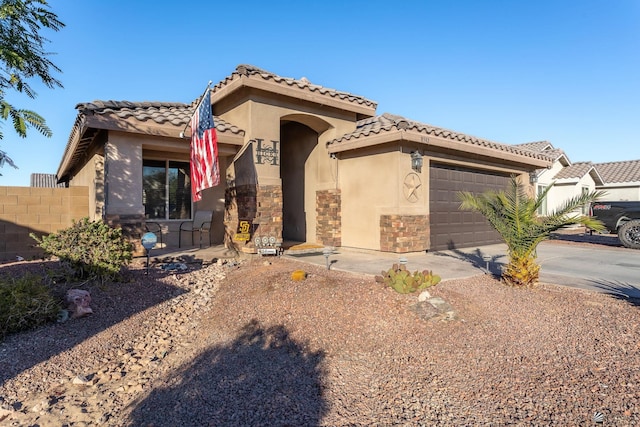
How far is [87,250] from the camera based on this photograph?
6.10 meters

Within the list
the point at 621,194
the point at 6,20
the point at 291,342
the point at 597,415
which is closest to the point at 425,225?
the point at 291,342

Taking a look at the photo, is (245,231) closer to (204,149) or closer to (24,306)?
(204,149)

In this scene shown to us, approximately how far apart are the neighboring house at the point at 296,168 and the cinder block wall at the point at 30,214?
622mm

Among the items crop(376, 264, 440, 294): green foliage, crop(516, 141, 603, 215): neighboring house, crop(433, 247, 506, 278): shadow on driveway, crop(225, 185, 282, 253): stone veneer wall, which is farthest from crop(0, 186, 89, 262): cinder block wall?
crop(516, 141, 603, 215): neighboring house

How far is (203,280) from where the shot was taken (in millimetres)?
7152

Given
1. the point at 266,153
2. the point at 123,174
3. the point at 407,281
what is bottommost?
the point at 407,281

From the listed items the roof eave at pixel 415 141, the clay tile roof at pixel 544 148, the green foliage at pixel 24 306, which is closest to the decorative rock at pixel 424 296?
the roof eave at pixel 415 141

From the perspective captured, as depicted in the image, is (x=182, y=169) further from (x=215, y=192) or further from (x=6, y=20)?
(x=6, y=20)

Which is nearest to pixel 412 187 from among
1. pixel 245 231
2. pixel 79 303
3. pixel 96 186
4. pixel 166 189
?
pixel 245 231

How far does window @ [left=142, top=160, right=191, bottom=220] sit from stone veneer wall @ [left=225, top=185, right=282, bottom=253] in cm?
199

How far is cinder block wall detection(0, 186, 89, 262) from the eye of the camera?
939 cm

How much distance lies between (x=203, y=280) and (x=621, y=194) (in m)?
28.4

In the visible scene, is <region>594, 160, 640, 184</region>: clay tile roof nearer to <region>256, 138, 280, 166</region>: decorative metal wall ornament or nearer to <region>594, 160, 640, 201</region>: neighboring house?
<region>594, 160, 640, 201</region>: neighboring house

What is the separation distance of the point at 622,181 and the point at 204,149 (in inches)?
1104
